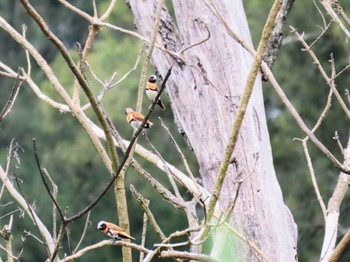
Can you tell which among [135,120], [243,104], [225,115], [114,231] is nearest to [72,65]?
[243,104]

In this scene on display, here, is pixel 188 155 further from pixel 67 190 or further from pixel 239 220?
pixel 239 220

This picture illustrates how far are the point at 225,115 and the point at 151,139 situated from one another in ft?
42.3

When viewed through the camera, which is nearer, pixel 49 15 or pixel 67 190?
pixel 67 190

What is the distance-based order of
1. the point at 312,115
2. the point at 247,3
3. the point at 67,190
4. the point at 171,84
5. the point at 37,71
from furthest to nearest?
the point at 37,71
the point at 67,190
the point at 247,3
the point at 312,115
the point at 171,84

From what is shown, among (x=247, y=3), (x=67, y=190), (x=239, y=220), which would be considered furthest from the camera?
(x=67, y=190)

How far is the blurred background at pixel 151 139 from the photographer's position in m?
14.9

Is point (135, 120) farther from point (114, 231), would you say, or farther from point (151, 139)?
point (151, 139)

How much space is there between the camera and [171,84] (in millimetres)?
4160

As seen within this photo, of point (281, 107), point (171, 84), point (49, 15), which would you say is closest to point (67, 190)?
point (281, 107)

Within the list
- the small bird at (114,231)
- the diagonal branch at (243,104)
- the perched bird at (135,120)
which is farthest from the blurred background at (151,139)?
the diagonal branch at (243,104)

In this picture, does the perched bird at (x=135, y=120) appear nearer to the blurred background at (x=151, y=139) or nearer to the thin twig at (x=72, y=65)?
the thin twig at (x=72, y=65)

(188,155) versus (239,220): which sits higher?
(239,220)

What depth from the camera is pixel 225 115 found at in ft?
13.0

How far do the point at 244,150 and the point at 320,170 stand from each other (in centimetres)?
1160
